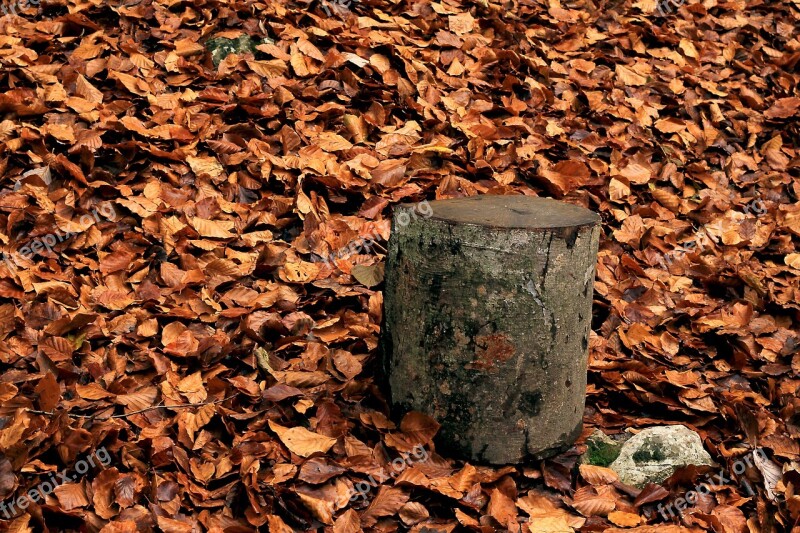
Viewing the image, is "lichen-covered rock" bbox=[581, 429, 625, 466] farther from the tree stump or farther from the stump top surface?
the stump top surface

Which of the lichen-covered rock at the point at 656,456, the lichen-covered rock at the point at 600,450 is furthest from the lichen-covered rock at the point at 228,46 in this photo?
the lichen-covered rock at the point at 656,456

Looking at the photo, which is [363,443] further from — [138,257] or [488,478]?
[138,257]

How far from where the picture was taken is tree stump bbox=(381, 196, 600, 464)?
2.37 meters

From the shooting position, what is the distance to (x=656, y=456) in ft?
8.45

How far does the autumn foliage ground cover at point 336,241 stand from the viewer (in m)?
2.43

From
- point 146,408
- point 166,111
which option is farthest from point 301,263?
point 166,111

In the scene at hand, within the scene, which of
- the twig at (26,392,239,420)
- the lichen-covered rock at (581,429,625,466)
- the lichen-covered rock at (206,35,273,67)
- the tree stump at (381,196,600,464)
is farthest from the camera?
the lichen-covered rock at (206,35,273,67)

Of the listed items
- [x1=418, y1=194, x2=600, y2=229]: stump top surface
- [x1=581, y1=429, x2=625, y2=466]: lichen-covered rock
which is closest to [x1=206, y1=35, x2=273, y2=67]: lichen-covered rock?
[x1=418, y1=194, x2=600, y2=229]: stump top surface

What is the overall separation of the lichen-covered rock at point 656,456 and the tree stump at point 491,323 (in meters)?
0.19

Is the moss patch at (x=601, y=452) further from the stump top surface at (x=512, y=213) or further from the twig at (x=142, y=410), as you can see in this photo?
the twig at (x=142, y=410)

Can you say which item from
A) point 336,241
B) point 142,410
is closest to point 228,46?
point 336,241

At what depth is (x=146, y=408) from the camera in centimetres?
261

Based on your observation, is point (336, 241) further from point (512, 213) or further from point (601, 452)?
point (601, 452)

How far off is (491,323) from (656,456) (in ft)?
2.30
